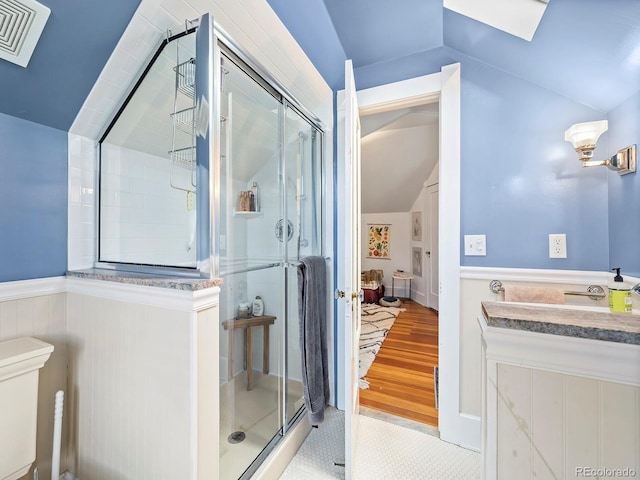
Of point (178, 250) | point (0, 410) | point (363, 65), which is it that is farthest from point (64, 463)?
point (363, 65)

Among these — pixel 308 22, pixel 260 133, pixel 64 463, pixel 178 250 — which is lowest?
pixel 64 463

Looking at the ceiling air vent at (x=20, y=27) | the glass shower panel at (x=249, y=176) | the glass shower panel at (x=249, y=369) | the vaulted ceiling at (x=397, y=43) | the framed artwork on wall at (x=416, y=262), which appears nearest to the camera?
the ceiling air vent at (x=20, y=27)

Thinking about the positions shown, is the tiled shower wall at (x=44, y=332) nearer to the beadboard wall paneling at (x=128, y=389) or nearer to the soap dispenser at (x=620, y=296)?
the beadboard wall paneling at (x=128, y=389)

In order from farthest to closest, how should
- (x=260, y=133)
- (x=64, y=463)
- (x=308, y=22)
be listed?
(x=260, y=133) < (x=308, y=22) < (x=64, y=463)

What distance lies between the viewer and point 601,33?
983 millimetres

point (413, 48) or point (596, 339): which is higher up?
point (413, 48)

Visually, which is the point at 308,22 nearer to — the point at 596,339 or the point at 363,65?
the point at 363,65

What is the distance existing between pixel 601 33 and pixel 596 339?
115cm

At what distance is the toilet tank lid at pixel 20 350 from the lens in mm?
902

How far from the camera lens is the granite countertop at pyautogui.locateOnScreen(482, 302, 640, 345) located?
0.54m

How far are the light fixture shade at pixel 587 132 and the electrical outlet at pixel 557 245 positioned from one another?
18.0 inches

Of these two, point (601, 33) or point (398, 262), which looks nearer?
point (601, 33)

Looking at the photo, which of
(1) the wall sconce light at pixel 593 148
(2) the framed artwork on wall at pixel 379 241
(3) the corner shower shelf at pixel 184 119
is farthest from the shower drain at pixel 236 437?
(2) the framed artwork on wall at pixel 379 241

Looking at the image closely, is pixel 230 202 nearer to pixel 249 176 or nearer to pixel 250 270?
pixel 249 176
